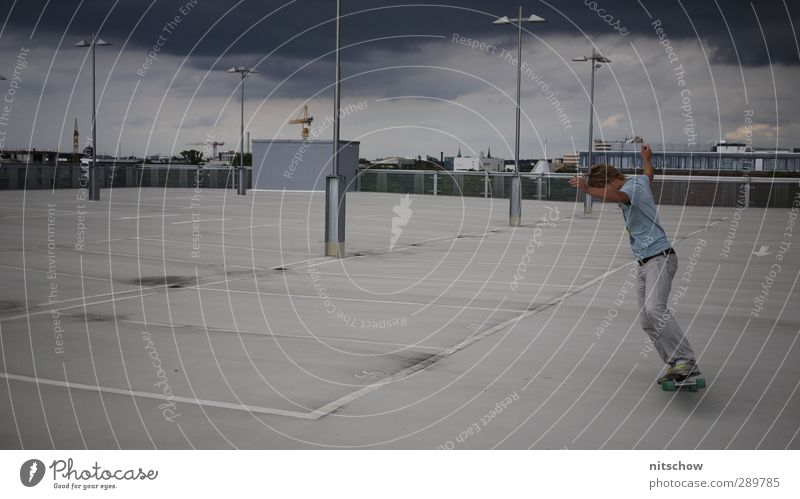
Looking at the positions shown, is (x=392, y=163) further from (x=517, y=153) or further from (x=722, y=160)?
(x=722, y=160)

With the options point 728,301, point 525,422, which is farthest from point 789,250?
point 525,422

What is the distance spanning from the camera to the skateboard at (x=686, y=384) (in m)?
8.05

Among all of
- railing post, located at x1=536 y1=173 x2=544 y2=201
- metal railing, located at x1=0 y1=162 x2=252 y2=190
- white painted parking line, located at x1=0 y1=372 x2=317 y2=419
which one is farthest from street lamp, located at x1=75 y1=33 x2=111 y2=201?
white painted parking line, located at x1=0 y1=372 x2=317 y2=419

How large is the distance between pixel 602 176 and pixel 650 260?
87 cm

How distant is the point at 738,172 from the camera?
324 ft

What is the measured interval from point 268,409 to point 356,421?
78 centimetres

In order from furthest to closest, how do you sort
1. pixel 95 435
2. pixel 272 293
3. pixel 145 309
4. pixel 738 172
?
1. pixel 738 172
2. pixel 272 293
3. pixel 145 309
4. pixel 95 435

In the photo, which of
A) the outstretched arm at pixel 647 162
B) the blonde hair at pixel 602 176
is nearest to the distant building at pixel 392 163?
the outstretched arm at pixel 647 162

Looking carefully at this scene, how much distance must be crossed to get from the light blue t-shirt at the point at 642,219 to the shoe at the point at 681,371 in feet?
3.34

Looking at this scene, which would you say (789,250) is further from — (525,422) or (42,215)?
(42,215)

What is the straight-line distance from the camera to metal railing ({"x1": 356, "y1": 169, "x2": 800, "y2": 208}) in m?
52.4

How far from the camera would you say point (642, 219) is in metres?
8.16

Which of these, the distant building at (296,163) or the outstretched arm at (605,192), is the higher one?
the distant building at (296,163)

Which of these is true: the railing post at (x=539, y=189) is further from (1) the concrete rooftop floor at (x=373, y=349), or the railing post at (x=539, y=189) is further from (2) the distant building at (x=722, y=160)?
(2) the distant building at (x=722, y=160)
